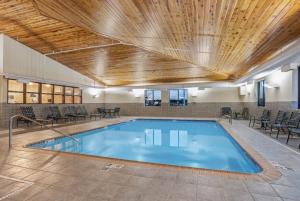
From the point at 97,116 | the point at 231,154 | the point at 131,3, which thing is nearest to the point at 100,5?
the point at 131,3

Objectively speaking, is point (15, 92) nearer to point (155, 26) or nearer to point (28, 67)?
point (28, 67)

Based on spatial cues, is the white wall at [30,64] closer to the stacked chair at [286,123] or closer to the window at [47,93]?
the window at [47,93]

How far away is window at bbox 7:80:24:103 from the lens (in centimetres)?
830

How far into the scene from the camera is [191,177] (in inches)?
112

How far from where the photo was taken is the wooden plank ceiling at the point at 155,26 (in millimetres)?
3186

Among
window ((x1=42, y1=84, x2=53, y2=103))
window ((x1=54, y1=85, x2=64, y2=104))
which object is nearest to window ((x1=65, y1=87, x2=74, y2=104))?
window ((x1=54, y1=85, x2=64, y2=104))

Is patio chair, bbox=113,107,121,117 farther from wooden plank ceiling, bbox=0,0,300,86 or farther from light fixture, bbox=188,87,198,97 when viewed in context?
wooden plank ceiling, bbox=0,0,300,86

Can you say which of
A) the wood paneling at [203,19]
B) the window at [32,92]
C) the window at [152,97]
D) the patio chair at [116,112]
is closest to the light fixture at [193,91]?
the window at [152,97]

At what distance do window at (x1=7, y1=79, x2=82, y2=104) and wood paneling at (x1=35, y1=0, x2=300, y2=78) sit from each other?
5685 mm

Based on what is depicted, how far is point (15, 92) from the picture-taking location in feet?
28.1

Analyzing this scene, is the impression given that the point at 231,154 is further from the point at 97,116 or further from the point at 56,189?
the point at 97,116

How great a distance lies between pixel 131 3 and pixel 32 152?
366cm

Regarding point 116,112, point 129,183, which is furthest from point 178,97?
point 129,183

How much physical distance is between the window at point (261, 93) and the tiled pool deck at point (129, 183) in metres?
6.53
